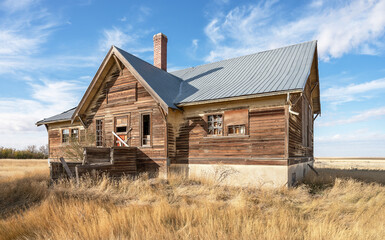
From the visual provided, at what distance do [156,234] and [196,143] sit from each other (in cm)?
879

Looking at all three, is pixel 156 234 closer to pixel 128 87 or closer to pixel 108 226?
pixel 108 226

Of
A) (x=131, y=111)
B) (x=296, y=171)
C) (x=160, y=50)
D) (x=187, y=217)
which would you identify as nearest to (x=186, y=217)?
(x=187, y=217)

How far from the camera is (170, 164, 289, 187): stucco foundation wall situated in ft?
38.3

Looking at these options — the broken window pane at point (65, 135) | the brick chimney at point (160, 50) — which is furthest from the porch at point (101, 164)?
the broken window pane at point (65, 135)

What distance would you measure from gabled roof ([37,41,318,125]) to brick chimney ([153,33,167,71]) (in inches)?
81.3

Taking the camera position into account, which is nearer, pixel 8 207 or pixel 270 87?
pixel 8 207

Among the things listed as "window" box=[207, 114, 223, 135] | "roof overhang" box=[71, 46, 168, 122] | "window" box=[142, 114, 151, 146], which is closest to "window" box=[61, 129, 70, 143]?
"roof overhang" box=[71, 46, 168, 122]

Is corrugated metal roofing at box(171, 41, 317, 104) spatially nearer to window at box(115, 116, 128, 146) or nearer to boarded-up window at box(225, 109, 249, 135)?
boarded-up window at box(225, 109, 249, 135)

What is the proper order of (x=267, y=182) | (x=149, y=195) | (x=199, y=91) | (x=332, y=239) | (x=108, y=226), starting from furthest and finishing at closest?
(x=199, y=91) → (x=267, y=182) → (x=149, y=195) → (x=108, y=226) → (x=332, y=239)

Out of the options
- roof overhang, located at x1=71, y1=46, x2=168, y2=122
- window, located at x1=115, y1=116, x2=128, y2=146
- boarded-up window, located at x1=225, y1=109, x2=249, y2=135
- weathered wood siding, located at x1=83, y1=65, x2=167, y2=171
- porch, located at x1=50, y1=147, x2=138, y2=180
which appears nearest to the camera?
porch, located at x1=50, y1=147, x2=138, y2=180

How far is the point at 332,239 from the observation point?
201 inches

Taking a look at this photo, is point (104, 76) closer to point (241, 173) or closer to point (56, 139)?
point (56, 139)

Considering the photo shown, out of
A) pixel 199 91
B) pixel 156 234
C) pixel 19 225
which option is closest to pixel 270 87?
pixel 199 91

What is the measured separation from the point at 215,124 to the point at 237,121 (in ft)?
4.37
